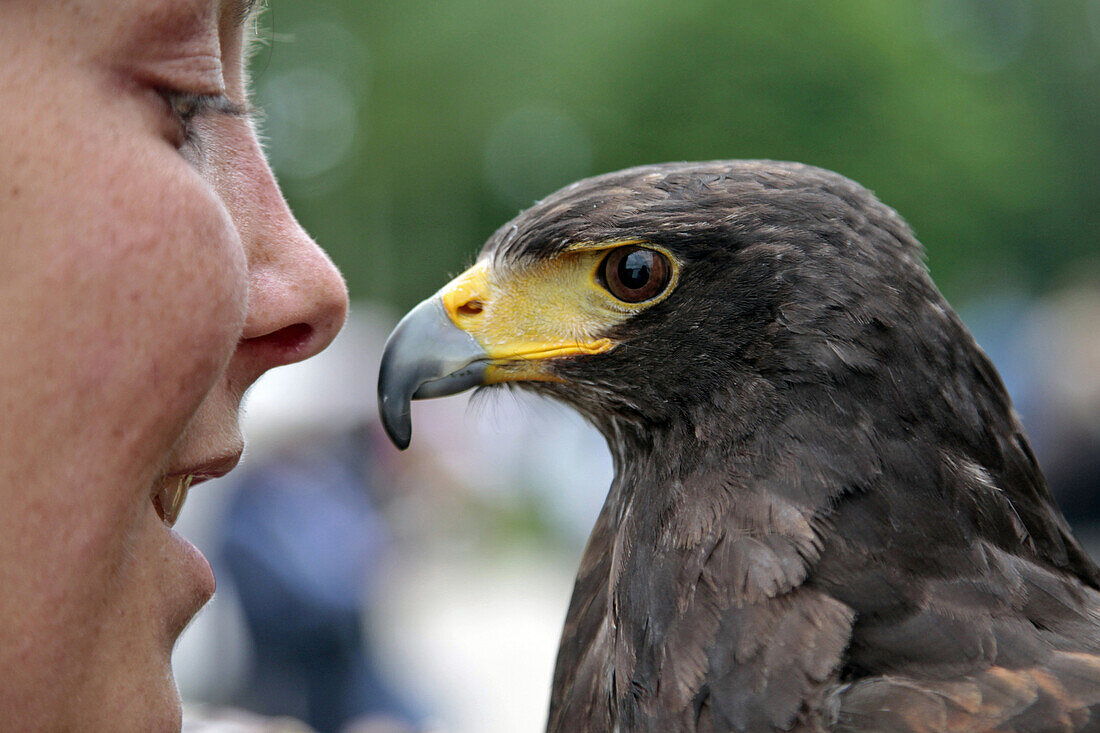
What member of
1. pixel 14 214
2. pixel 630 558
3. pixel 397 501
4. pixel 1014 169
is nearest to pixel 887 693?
pixel 630 558

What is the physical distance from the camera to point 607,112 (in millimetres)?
13000

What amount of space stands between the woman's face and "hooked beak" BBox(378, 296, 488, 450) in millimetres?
588

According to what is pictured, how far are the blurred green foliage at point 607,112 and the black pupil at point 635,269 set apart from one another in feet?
31.9

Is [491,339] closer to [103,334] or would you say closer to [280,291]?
[280,291]

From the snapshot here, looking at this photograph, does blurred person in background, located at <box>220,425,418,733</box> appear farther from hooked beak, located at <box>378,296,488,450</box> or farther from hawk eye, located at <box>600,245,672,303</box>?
hawk eye, located at <box>600,245,672,303</box>

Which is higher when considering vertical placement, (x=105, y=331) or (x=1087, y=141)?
(x=105, y=331)

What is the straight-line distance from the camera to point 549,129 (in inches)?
580

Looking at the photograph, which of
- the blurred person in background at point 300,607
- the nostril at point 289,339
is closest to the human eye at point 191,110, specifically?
the nostril at point 289,339

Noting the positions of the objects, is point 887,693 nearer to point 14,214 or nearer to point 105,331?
point 105,331

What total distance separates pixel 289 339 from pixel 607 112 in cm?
1188

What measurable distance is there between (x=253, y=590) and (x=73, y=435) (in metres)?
3.85

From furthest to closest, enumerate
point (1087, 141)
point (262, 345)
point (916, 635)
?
1. point (1087, 141)
2. point (916, 635)
3. point (262, 345)

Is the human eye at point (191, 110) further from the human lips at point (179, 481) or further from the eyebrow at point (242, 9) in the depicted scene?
the human lips at point (179, 481)

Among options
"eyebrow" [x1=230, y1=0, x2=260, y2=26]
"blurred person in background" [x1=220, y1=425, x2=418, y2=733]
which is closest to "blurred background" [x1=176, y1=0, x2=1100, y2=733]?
"blurred person in background" [x1=220, y1=425, x2=418, y2=733]
